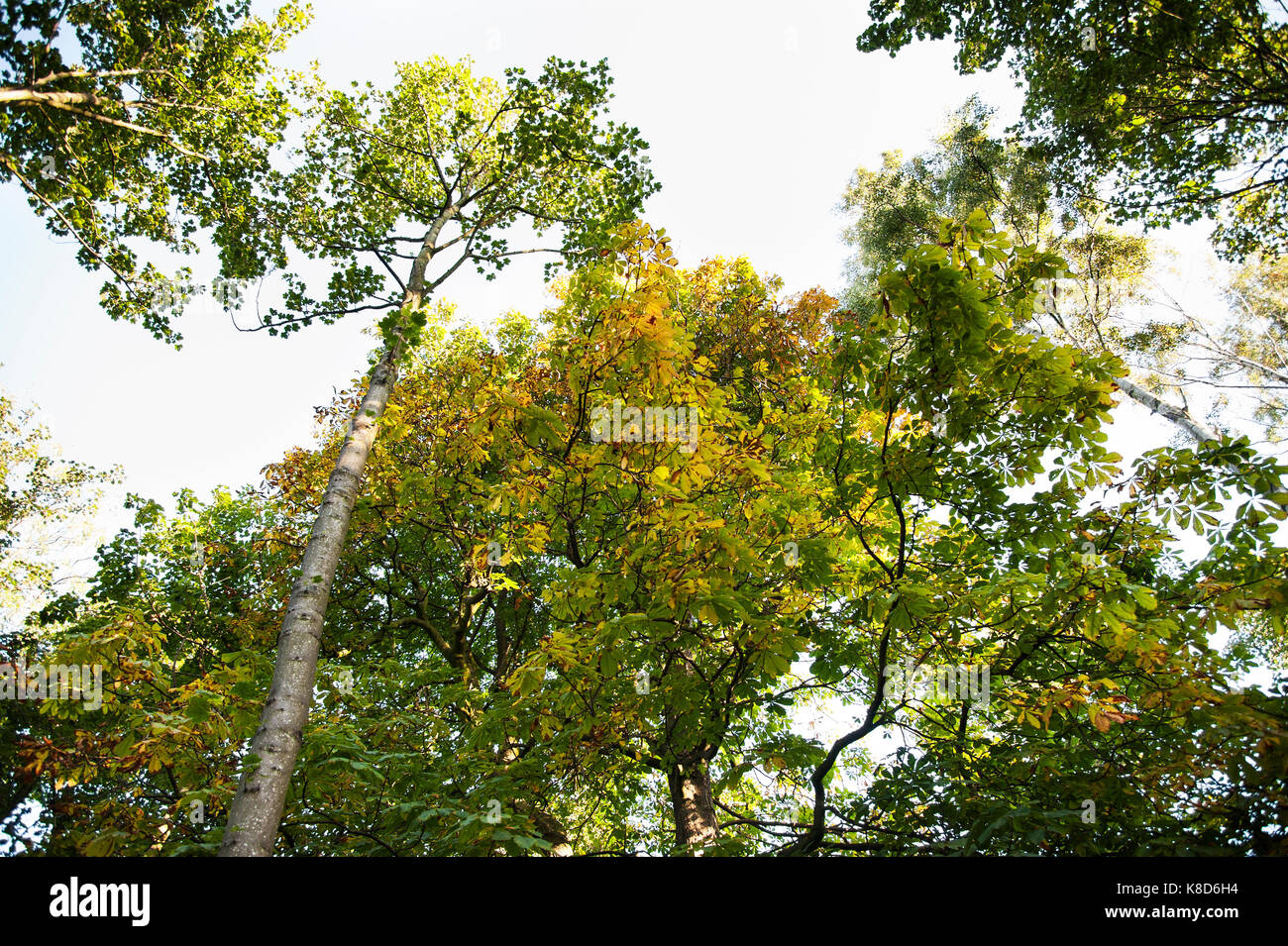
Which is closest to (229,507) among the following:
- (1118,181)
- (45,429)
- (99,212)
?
(99,212)

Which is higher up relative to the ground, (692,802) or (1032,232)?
(1032,232)

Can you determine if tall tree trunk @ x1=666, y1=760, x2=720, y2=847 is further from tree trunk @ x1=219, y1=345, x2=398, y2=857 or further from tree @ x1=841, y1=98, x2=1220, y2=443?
tree @ x1=841, y1=98, x2=1220, y2=443

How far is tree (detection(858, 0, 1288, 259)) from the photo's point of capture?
372 inches

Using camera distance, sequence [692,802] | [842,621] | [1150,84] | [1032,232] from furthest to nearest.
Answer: [1032,232] → [1150,84] → [692,802] → [842,621]

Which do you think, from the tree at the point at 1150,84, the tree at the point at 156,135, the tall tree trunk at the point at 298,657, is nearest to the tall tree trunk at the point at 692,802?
the tall tree trunk at the point at 298,657

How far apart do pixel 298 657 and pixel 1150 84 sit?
14449 millimetres

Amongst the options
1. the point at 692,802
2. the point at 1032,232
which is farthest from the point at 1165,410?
the point at 692,802

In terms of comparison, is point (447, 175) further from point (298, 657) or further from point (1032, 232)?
point (1032, 232)

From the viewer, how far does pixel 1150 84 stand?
10.3m

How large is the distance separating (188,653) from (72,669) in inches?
246

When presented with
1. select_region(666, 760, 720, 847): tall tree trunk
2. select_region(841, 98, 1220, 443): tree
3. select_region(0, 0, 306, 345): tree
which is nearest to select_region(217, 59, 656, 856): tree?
select_region(0, 0, 306, 345): tree

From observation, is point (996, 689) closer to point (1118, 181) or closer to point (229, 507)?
point (1118, 181)

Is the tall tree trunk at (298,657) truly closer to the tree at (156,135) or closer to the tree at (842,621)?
the tree at (842,621)

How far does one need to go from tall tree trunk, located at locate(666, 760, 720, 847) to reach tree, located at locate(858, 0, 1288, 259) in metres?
12.1
